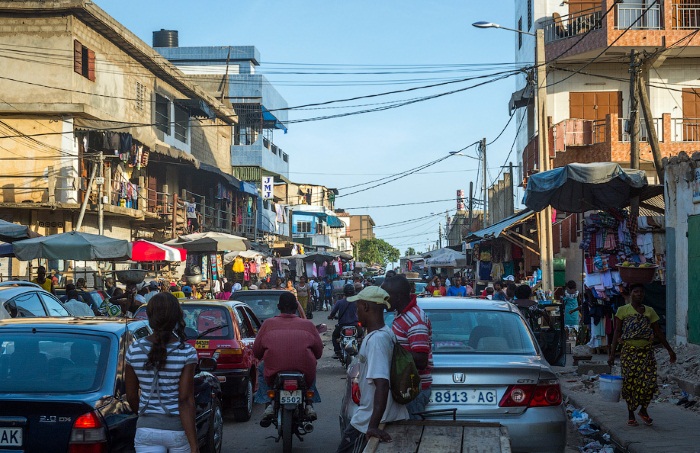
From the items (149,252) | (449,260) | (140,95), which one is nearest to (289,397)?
(149,252)

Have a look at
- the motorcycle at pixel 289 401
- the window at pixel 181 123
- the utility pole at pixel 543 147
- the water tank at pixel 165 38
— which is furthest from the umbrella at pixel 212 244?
the water tank at pixel 165 38

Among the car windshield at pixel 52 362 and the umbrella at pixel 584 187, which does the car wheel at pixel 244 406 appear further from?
the umbrella at pixel 584 187

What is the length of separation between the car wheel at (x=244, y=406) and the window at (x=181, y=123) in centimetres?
3100

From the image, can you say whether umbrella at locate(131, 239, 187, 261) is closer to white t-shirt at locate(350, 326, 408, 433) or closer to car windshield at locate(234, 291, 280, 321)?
car windshield at locate(234, 291, 280, 321)

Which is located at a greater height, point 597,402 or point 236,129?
point 236,129

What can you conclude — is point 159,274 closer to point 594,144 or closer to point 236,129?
point 594,144

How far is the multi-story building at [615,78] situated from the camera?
105 ft

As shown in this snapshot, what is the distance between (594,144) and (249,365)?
23452 mm

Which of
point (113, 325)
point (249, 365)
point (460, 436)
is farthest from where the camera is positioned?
point (249, 365)

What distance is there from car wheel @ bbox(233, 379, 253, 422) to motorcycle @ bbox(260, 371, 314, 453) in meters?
2.27

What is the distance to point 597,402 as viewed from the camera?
42.6 ft

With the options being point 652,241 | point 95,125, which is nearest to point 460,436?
point 652,241

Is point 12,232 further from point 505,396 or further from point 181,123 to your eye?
point 181,123

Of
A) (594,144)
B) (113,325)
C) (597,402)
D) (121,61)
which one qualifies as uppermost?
(121,61)
